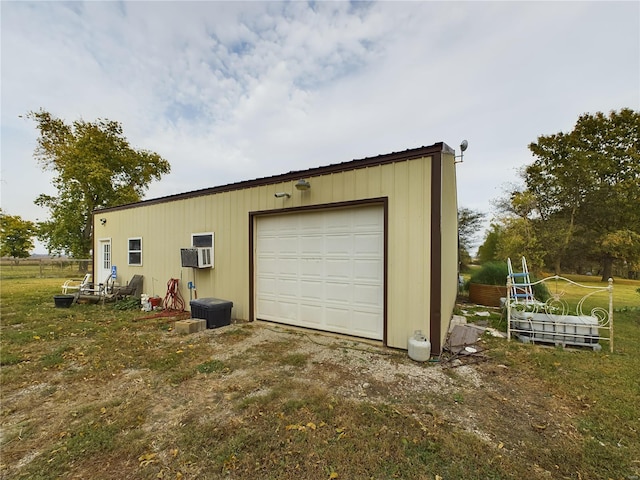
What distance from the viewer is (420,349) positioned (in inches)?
149

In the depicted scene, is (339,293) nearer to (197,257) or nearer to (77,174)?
(197,257)

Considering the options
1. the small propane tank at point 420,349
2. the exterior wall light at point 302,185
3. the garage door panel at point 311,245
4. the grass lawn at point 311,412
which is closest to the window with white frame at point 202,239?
the garage door panel at point 311,245

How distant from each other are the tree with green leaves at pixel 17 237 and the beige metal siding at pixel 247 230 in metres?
25.6

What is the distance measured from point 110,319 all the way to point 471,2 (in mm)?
10221

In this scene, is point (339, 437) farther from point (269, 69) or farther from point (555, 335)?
point (269, 69)

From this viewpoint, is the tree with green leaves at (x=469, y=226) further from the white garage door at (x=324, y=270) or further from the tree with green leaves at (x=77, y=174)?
the tree with green leaves at (x=77, y=174)

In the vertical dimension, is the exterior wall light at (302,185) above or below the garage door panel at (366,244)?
above

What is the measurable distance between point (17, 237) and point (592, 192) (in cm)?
4861

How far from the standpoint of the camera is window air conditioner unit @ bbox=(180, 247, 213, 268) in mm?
6414

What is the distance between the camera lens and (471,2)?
17.7ft

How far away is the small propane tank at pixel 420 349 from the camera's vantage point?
378 centimetres

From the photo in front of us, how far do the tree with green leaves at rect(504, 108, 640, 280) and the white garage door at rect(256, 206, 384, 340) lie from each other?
15.8 m

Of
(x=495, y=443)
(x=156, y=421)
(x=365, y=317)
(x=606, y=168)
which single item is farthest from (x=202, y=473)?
(x=606, y=168)

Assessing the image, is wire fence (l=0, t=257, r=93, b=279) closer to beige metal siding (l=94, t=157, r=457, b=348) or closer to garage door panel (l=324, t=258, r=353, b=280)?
beige metal siding (l=94, t=157, r=457, b=348)
